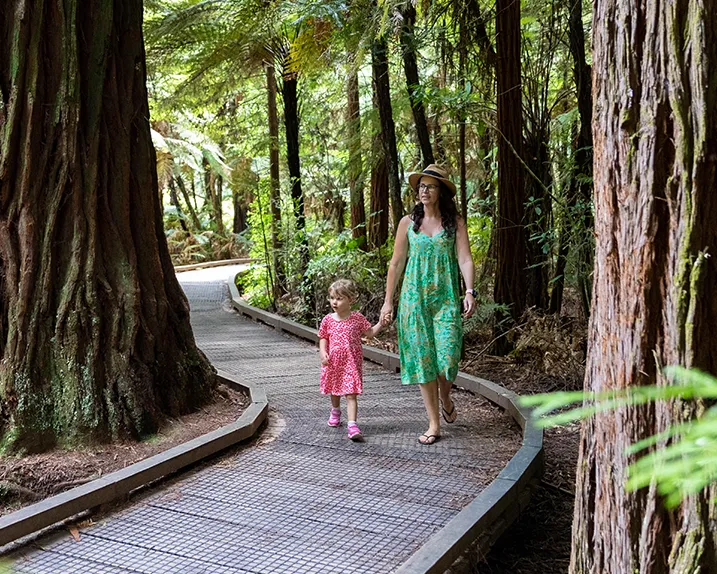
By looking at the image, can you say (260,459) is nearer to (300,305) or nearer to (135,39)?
(135,39)

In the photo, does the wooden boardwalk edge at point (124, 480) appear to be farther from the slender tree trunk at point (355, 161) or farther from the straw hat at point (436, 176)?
the slender tree trunk at point (355, 161)

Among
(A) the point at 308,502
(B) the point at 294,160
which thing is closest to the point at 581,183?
(A) the point at 308,502

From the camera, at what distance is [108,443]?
5332 millimetres

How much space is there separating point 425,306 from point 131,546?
2.74m

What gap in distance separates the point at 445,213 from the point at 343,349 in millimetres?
1301

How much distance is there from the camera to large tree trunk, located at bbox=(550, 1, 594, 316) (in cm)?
752

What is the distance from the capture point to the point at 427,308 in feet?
19.1

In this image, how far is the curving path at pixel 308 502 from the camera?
3812mm

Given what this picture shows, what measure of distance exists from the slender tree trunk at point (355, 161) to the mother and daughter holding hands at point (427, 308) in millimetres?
5214

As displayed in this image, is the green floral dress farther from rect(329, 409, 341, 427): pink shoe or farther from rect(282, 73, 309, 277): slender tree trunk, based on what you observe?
rect(282, 73, 309, 277): slender tree trunk

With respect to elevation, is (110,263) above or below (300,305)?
above

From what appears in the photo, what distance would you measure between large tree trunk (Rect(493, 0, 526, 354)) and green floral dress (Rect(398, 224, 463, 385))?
99.3 inches

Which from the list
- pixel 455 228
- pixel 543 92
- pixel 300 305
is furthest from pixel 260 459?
pixel 300 305

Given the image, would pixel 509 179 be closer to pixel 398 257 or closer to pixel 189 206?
pixel 398 257
